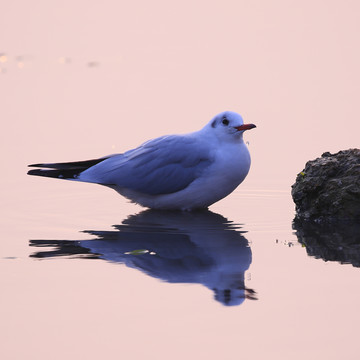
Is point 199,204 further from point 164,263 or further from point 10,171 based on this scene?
point 10,171

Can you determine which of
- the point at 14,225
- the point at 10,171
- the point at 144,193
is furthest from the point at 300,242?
the point at 10,171

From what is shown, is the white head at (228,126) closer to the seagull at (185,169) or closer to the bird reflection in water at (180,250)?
the seagull at (185,169)

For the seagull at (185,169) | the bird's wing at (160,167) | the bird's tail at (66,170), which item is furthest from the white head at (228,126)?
the bird's tail at (66,170)

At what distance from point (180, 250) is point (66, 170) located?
2.39 m

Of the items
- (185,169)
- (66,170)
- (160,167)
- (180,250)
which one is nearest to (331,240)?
(180,250)

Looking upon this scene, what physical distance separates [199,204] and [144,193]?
540mm

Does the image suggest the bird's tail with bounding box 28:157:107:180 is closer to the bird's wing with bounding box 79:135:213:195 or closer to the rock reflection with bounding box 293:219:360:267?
the bird's wing with bounding box 79:135:213:195

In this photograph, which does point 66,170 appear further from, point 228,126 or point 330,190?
point 330,190

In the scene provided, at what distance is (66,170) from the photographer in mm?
8539

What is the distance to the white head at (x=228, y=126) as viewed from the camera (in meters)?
8.15

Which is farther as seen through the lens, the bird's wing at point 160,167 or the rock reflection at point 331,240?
the bird's wing at point 160,167

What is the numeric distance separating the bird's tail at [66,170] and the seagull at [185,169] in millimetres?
143

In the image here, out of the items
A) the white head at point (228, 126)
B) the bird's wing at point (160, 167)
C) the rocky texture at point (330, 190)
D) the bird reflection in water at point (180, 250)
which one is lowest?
the bird reflection in water at point (180, 250)

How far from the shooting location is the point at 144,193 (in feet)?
26.9
